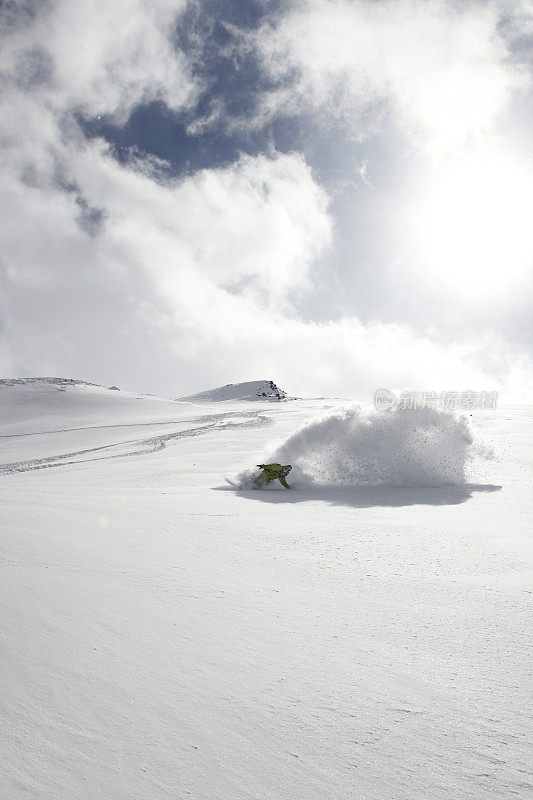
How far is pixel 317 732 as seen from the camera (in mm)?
1348

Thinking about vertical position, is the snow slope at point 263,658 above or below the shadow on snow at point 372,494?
above

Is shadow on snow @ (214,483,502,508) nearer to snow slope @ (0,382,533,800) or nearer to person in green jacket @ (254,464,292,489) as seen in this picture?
person in green jacket @ (254,464,292,489)

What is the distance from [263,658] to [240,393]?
6513 centimetres

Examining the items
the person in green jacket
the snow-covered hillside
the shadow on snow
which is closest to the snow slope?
the shadow on snow

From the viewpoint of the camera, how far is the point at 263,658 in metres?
1.76

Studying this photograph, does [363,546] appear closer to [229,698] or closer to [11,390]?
[229,698]

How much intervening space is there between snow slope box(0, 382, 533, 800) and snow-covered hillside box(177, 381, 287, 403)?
5495 centimetres

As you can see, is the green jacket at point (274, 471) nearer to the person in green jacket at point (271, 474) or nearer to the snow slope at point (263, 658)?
the person in green jacket at point (271, 474)

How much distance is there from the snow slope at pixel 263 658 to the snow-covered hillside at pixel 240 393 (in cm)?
5495

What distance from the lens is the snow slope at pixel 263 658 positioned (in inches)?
46.9

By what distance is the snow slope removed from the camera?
119cm

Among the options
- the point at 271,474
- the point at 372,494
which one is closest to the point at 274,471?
the point at 271,474

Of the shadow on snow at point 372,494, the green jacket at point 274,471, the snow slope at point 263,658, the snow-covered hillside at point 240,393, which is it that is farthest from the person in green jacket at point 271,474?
the snow-covered hillside at point 240,393

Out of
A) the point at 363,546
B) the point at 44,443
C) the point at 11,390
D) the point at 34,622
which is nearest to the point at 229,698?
the point at 34,622
